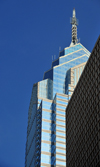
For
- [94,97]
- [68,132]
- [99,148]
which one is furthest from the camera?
[68,132]

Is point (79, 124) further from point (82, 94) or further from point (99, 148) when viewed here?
point (99, 148)

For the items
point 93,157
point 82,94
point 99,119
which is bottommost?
point 93,157

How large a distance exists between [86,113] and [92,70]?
11.3m

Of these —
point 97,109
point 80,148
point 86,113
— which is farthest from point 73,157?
point 97,109

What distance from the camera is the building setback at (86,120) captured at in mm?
111306

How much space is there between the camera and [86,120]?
120438mm

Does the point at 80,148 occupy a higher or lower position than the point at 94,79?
lower

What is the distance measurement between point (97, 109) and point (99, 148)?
386 inches

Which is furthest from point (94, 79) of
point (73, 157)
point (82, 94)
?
point (73, 157)

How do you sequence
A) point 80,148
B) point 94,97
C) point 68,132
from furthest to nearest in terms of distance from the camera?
point 68,132, point 80,148, point 94,97

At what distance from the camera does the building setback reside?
111306mm

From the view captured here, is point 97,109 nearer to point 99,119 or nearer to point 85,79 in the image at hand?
point 99,119

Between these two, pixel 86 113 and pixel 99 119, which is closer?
pixel 99 119

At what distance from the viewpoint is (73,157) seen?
427ft
